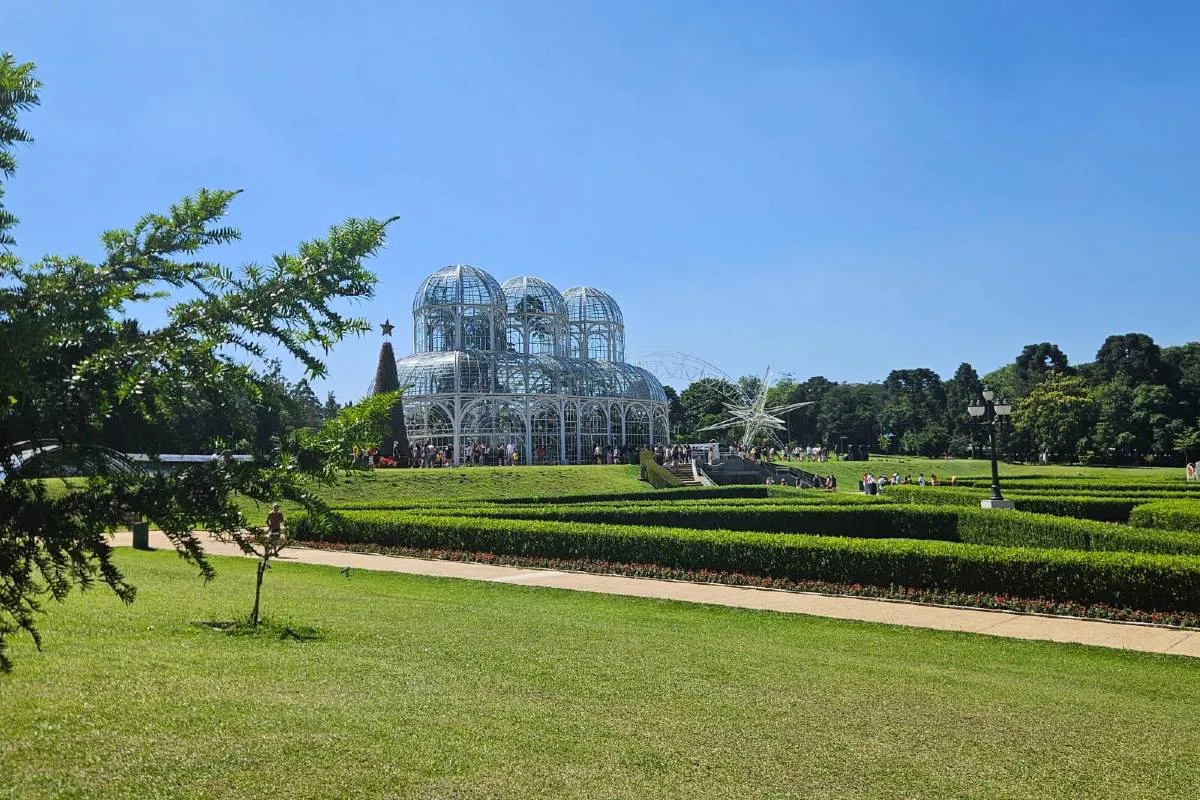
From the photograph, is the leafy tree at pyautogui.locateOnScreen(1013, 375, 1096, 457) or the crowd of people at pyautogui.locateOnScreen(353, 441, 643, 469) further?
the leafy tree at pyautogui.locateOnScreen(1013, 375, 1096, 457)

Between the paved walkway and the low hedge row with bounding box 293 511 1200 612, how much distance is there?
1.78 ft

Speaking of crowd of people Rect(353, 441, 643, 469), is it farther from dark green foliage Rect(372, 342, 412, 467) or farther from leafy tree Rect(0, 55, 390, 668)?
leafy tree Rect(0, 55, 390, 668)

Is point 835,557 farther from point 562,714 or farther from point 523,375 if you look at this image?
point 523,375

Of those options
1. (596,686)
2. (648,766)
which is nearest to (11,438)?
(648,766)

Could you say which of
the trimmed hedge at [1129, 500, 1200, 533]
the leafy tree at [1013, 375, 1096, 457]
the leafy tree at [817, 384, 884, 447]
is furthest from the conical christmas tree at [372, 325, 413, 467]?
the leafy tree at [817, 384, 884, 447]

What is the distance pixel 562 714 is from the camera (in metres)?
5.62

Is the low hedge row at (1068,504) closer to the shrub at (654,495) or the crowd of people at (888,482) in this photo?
the shrub at (654,495)

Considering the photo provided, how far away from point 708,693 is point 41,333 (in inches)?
213

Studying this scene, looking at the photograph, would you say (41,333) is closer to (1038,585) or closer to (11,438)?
(11,438)

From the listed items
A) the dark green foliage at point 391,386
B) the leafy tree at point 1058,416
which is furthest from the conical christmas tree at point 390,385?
the leafy tree at point 1058,416

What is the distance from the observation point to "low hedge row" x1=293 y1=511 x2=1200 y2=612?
36.4 ft

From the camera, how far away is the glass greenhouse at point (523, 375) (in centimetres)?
4172

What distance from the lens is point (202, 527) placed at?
8.31 feet

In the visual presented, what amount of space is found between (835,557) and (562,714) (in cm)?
870
